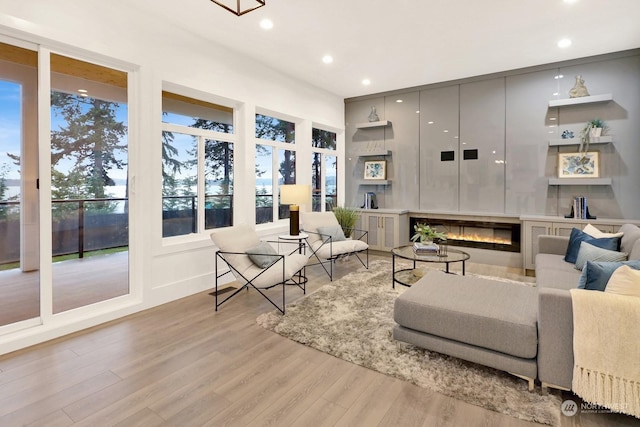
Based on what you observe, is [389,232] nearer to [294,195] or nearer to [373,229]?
[373,229]

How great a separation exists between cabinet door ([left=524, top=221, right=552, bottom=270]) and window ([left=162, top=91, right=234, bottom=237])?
4385 mm

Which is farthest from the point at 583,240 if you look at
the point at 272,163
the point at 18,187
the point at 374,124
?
the point at 18,187

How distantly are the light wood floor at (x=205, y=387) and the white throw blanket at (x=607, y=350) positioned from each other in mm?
168

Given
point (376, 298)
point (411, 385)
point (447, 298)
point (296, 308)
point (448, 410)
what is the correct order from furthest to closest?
1. point (376, 298)
2. point (296, 308)
3. point (447, 298)
4. point (411, 385)
5. point (448, 410)

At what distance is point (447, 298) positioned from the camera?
2512mm

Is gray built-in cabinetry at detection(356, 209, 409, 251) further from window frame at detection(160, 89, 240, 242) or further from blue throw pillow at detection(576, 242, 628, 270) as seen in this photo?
blue throw pillow at detection(576, 242, 628, 270)

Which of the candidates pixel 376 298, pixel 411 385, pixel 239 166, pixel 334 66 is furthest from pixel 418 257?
pixel 334 66

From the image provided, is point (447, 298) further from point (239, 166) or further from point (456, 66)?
point (456, 66)

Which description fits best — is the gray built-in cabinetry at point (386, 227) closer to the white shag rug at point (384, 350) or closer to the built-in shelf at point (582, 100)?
the white shag rug at point (384, 350)

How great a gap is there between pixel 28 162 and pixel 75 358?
5.73ft

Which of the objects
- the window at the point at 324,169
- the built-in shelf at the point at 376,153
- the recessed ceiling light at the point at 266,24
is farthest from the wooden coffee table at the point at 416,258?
the recessed ceiling light at the point at 266,24

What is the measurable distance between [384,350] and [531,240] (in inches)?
140

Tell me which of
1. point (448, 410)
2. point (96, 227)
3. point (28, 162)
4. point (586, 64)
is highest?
point (586, 64)

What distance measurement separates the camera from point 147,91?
352 centimetres
